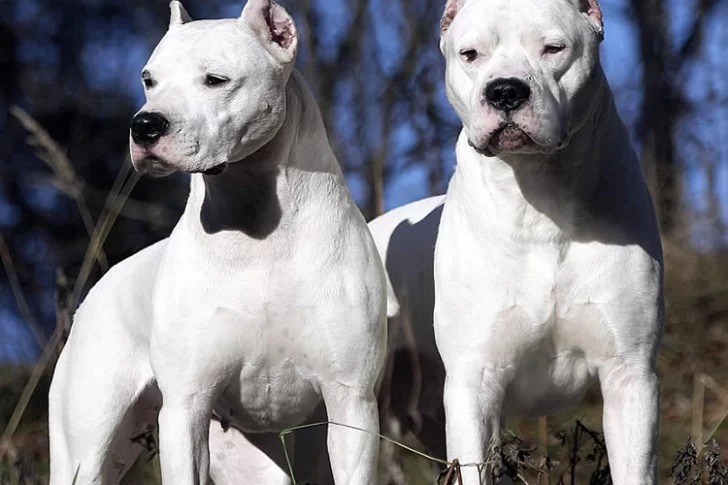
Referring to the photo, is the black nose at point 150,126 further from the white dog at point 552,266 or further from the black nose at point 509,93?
the black nose at point 509,93

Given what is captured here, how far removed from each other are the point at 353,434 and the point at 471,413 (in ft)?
1.38

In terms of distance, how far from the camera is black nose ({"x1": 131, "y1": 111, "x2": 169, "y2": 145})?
421 centimetres

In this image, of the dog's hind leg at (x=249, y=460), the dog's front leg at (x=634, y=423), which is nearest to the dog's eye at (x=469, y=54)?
the dog's front leg at (x=634, y=423)

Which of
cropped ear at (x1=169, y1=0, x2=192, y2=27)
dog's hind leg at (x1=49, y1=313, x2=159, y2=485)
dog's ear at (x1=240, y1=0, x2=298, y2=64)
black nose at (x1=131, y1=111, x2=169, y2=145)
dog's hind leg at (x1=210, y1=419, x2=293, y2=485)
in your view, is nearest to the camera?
black nose at (x1=131, y1=111, x2=169, y2=145)

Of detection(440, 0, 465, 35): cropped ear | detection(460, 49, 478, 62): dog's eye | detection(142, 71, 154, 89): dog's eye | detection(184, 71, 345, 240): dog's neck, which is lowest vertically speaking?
detection(184, 71, 345, 240): dog's neck

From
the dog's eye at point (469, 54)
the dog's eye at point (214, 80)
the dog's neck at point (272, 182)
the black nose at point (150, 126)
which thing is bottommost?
the dog's neck at point (272, 182)

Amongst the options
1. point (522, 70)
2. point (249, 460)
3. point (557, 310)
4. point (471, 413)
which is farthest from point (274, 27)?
point (249, 460)

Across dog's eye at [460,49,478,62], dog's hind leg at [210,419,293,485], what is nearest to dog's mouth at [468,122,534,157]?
dog's eye at [460,49,478,62]

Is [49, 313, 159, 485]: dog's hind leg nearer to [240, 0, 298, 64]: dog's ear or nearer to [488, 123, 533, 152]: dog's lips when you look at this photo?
[240, 0, 298, 64]: dog's ear

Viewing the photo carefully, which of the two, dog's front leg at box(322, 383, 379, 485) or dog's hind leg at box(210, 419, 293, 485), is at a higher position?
dog's front leg at box(322, 383, 379, 485)

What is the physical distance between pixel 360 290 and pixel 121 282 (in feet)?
3.52

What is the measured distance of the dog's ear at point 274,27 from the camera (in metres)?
4.62

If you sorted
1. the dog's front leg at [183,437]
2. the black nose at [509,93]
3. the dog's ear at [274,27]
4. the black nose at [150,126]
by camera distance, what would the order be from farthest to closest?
the dog's ear at [274,27] < the dog's front leg at [183,437] < the black nose at [150,126] < the black nose at [509,93]

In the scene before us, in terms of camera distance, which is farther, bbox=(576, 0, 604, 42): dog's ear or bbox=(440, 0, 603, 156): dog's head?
bbox=(576, 0, 604, 42): dog's ear
